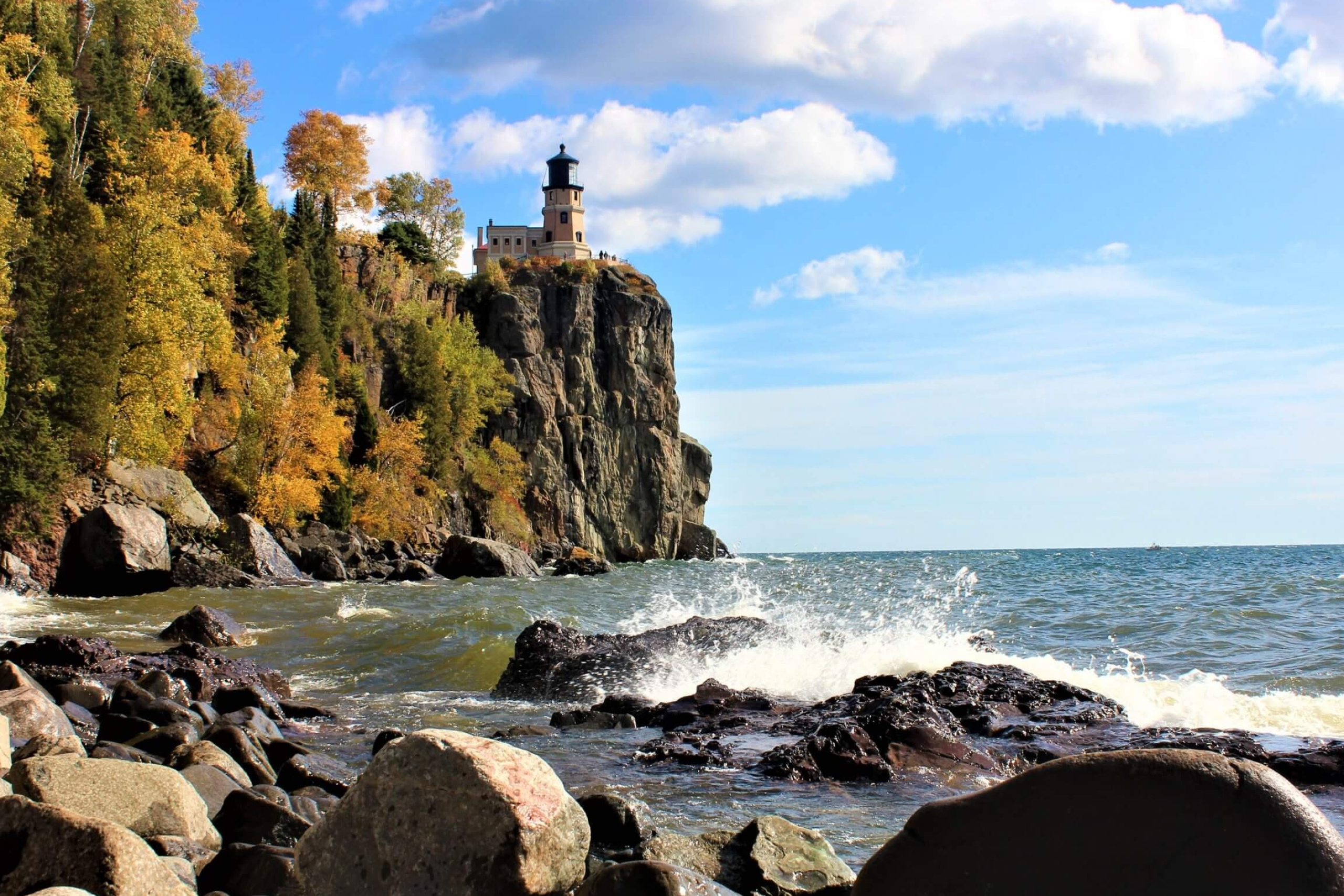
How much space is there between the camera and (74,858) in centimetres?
475

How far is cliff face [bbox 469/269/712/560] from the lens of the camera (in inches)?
3187

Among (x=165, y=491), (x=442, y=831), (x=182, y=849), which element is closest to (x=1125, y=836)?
(x=442, y=831)

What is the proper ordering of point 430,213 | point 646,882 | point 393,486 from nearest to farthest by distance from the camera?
point 646,882 < point 393,486 < point 430,213

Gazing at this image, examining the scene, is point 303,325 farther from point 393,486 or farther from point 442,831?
point 442,831

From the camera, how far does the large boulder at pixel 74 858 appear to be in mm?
4707

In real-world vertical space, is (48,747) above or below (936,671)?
above

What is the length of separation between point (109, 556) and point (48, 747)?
2356 centimetres

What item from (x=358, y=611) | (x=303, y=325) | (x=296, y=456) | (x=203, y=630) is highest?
(x=303, y=325)

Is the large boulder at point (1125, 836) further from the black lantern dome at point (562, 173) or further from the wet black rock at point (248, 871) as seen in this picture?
the black lantern dome at point (562, 173)

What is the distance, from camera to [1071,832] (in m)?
4.16

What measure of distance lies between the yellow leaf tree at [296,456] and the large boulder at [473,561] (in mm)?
6985

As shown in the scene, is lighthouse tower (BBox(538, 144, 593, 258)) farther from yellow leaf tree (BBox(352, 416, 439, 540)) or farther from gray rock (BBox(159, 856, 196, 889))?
gray rock (BBox(159, 856, 196, 889))

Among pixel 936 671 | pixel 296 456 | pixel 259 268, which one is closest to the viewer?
pixel 936 671

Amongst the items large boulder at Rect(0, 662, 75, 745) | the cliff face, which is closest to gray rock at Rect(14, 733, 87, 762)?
large boulder at Rect(0, 662, 75, 745)
